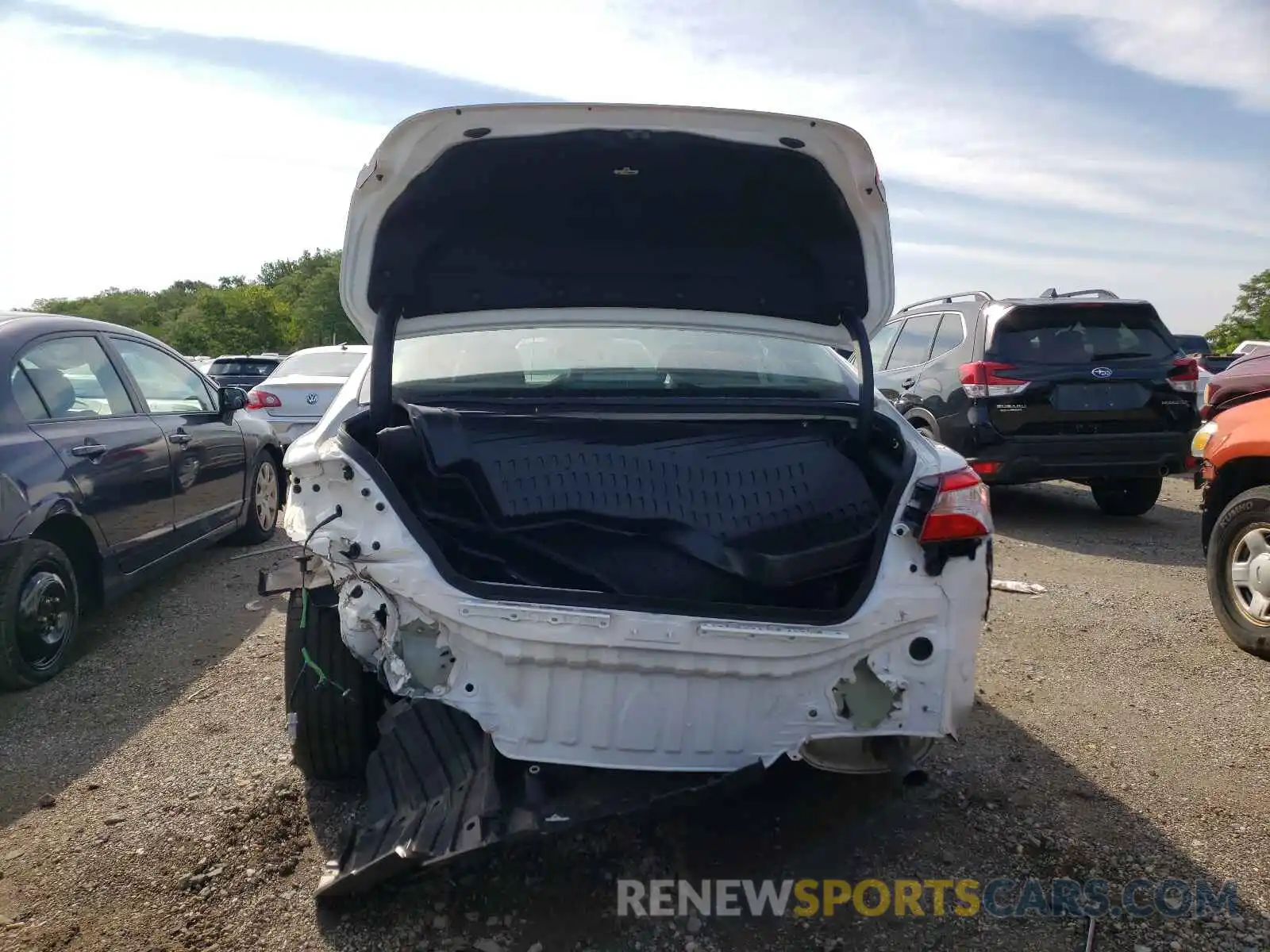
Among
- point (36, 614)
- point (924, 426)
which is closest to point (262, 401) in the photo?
point (36, 614)

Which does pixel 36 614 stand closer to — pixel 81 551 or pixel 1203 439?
pixel 81 551

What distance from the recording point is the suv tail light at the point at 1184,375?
22.9ft

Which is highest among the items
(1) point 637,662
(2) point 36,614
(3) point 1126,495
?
(1) point 637,662

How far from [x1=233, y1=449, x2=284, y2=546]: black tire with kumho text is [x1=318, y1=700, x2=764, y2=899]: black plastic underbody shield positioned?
4.27 m

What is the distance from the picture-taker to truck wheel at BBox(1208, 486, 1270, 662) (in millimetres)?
4277

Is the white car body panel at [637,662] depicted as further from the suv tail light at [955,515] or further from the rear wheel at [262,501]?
the rear wheel at [262,501]

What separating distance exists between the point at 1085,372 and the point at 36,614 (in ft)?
22.4

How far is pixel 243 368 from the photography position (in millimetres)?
17531

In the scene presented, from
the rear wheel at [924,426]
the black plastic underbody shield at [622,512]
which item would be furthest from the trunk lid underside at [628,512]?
the rear wheel at [924,426]

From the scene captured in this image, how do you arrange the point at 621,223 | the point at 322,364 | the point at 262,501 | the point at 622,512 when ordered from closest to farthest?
the point at 622,512 < the point at 621,223 < the point at 262,501 < the point at 322,364

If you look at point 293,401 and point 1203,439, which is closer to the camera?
point 1203,439

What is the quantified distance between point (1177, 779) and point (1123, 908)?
3.14 feet

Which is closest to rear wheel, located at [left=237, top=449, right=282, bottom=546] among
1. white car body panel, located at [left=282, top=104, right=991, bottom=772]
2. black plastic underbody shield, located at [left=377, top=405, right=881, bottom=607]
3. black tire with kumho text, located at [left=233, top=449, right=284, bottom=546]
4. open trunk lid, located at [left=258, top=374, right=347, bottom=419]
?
black tire with kumho text, located at [left=233, top=449, right=284, bottom=546]

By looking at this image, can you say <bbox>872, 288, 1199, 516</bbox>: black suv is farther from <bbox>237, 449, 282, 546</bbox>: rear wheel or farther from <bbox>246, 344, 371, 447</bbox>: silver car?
<bbox>246, 344, 371, 447</bbox>: silver car
